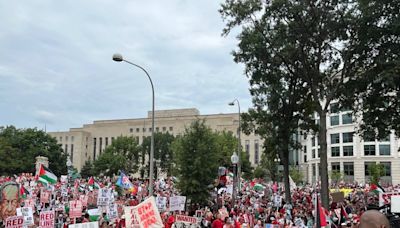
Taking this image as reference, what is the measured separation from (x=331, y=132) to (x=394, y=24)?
69.2 metres

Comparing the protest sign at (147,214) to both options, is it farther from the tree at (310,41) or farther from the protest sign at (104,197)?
the tree at (310,41)

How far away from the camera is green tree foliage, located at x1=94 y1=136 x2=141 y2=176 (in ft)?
272

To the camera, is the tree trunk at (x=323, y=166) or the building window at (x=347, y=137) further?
the building window at (x=347, y=137)

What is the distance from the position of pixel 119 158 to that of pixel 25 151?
17.4 metres

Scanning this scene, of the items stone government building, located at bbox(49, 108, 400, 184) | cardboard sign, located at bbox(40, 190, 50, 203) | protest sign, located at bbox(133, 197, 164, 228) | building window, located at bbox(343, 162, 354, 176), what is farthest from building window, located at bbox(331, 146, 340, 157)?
protest sign, located at bbox(133, 197, 164, 228)

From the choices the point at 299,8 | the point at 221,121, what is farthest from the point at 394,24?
the point at 221,121

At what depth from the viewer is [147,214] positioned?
34.1 ft

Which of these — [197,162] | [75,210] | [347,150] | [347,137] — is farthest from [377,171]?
[75,210]

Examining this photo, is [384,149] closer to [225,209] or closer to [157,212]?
[225,209]

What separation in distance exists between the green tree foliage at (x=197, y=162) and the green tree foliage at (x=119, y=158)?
2293 inches

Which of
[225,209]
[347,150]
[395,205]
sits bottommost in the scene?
[225,209]

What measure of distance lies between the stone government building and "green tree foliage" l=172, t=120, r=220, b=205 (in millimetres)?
33236

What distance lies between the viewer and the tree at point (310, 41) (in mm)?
20594

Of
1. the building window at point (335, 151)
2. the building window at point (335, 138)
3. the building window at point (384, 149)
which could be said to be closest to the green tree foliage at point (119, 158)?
the building window at point (335, 151)
